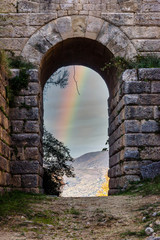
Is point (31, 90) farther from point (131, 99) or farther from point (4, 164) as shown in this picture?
point (131, 99)

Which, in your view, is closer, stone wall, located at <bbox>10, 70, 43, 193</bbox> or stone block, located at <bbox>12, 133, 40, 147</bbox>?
stone wall, located at <bbox>10, 70, 43, 193</bbox>

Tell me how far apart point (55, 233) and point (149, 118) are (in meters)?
4.37

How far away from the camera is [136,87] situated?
26.3 feet

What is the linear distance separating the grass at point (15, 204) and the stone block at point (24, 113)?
72.0 inches

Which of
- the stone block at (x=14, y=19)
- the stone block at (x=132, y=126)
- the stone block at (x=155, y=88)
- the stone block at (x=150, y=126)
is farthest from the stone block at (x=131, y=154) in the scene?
the stone block at (x=14, y=19)

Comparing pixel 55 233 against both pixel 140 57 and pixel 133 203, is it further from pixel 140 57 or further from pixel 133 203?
pixel 140 57

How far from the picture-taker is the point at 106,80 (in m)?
10.4

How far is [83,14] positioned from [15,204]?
5.23m

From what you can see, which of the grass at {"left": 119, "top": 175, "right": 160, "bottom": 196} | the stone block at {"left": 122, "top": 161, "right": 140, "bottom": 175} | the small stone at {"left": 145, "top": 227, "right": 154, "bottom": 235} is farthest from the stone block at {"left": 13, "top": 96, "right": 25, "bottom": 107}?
the small stone at {"left": 145, "top": 227, "right": 154, "bottom": 235}

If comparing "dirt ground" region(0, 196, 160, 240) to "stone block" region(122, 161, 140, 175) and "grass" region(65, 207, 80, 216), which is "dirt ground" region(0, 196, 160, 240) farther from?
"stone block" region(122, 161, 140, 175)

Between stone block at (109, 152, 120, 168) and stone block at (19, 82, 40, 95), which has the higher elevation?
stone block at (19, 82, 40, 95)

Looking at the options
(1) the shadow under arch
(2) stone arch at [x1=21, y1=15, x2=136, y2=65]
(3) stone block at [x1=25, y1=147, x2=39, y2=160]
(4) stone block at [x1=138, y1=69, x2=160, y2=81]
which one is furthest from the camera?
(1) the shadow under arch

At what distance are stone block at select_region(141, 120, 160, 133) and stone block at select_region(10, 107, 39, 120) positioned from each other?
2512 mm

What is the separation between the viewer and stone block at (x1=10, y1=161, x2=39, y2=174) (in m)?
7.73
